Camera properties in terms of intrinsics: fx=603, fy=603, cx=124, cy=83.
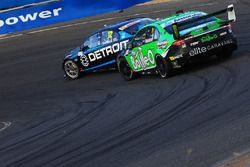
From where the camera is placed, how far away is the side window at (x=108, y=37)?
16.7 metres

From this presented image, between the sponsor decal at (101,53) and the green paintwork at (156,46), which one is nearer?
the green paintwork at (156,46)

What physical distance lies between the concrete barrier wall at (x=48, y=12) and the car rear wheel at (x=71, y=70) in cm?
339

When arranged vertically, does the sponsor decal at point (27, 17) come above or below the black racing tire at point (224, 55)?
above

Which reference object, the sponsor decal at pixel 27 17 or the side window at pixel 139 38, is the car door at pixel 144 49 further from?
the sponsor decal at pixel 27 17

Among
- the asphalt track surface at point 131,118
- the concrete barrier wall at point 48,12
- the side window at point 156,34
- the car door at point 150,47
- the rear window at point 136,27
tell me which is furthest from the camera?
the concrete barrier wall at point 48,12

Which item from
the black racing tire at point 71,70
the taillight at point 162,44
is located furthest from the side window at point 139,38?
the black racing tire at point 71,70

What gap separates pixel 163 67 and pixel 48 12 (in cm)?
896

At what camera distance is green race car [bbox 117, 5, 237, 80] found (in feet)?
44.8

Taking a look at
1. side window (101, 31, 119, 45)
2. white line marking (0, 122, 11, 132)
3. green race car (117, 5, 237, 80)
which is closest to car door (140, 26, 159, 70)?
green race car (117, 5, 237, 80)

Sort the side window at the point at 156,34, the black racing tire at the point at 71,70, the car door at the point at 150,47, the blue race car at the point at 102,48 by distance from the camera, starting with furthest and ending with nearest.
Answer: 1. the black racing tire at the point at 71,70
2. the blue race car at the point at 102,48
3. the car door at the point at 150,47
4. the side window at the point at 156,34

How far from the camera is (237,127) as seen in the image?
859 centimetres

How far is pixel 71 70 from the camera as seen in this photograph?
18594mm

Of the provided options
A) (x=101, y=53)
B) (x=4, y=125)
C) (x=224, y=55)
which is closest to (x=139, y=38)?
(x=224, y=55)

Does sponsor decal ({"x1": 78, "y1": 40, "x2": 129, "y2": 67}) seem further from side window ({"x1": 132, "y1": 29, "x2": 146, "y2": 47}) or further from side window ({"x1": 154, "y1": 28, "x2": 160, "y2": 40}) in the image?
side window ({"x1": 154, "y1": 28, "x2": 160, "y2": 40})
